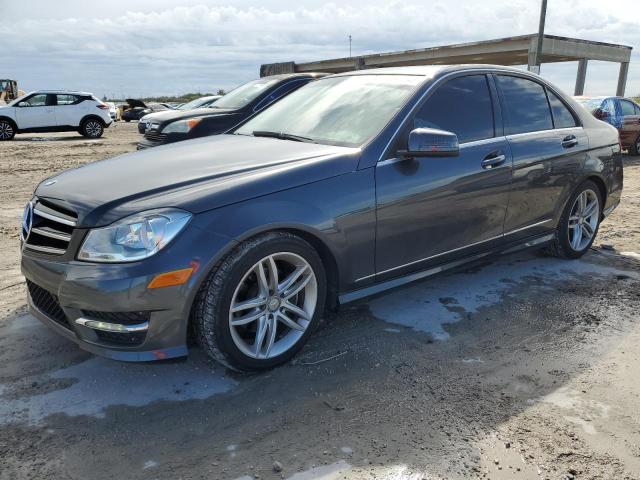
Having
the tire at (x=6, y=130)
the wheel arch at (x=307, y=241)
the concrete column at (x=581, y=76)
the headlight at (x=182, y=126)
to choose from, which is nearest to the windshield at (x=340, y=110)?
the wheel arch at (x=307, y=241)

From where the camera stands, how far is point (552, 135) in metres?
4.49

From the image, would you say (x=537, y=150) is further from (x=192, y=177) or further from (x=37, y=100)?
(x=37, y=100)

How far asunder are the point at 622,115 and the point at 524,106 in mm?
10543

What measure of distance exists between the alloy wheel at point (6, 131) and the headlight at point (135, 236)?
18.2 m

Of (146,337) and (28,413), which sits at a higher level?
(146,337)

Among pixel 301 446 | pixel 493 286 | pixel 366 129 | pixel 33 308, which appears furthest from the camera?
pixel 493 286

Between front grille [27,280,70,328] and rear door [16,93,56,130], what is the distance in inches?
702

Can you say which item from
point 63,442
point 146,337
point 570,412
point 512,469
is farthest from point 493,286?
point 63,442

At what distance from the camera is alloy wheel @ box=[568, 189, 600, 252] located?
497 cm

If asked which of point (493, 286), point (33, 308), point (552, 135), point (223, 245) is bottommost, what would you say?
point (493, 286)

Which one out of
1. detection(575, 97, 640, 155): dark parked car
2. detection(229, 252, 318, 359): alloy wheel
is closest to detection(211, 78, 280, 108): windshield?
detection(229, 252, 318, 359): alloy wheel

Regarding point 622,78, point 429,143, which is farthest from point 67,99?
point 622,78

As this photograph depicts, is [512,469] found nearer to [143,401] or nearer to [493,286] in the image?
[143,401]

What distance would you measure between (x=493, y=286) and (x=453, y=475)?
7.83ft
